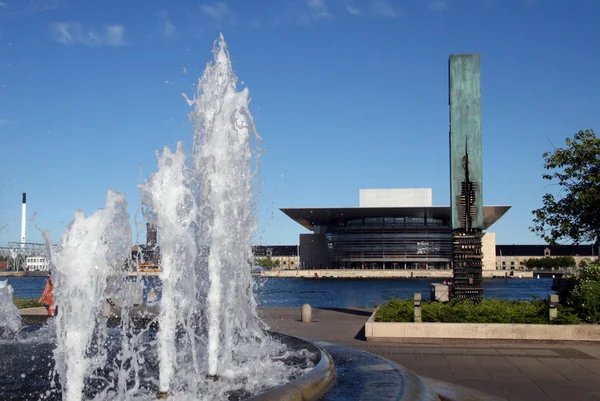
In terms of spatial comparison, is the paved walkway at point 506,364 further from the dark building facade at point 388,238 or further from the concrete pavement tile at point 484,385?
the dark building facade at point 388,238

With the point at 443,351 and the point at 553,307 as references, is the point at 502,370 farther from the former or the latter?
the point at 553,307

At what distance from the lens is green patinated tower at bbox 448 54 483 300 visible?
57.3 ft

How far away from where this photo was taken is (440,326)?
47.2ft

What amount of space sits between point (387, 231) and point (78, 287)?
336 ft

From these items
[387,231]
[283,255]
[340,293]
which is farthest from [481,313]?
[283,255]

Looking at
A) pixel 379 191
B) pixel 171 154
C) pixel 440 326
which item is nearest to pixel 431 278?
pixel 379 191

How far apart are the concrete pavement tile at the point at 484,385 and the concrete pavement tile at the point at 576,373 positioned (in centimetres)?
118

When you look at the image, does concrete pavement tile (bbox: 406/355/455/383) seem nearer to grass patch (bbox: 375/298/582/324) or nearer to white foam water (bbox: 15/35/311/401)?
white foam water (bbox: 15/35/311/401)

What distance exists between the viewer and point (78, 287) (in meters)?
7.16

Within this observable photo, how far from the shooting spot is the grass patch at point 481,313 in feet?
48.4

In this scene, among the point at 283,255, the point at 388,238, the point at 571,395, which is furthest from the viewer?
the point at 283,255

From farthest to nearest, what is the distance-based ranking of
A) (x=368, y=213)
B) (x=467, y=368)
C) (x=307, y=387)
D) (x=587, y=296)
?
(x=368, y=213), (x=587, y=296), (x=467, y=368), (x=307, y=387)

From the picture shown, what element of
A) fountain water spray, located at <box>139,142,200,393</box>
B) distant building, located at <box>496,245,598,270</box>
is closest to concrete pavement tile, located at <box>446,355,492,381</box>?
fountain water spray, located at <box>139,142,200,393</box>

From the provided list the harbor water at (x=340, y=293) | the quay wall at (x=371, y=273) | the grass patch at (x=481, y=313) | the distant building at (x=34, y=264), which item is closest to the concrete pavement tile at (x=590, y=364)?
the grass patch at (x=481, y=313)
